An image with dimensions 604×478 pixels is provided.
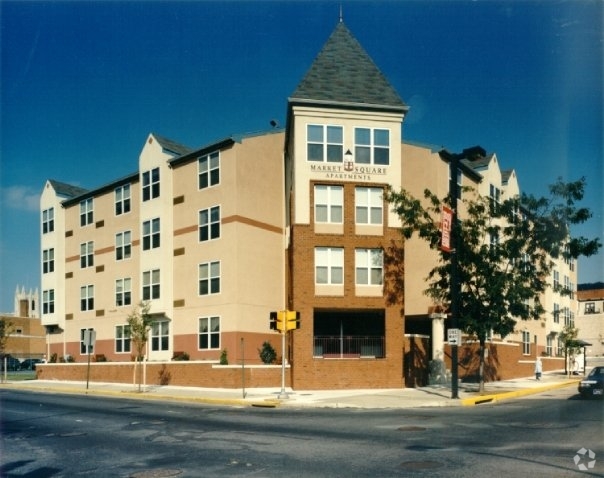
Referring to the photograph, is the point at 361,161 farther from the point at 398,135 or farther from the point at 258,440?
the point at 258,440

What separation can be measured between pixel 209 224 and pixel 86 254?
14265 millimetres

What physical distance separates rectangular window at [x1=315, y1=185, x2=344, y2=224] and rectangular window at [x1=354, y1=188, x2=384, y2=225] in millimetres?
839

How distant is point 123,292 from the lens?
4381 cm

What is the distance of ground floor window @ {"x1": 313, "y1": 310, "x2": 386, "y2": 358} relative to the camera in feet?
106

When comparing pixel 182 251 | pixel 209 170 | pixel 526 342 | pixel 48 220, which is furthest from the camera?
pixel 526 342

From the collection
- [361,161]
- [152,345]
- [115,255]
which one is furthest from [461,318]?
[115,255]

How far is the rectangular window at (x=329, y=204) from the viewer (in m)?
31.9

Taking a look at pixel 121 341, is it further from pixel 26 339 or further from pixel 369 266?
pixel 26 339

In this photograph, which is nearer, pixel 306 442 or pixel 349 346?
pixel 306 442

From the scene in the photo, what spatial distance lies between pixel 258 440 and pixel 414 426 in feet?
14.3

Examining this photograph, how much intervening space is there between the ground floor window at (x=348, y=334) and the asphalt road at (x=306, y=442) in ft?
33.5

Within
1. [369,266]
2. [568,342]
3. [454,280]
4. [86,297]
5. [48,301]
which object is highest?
[369,266]

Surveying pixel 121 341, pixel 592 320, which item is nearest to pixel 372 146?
pixel 121 341

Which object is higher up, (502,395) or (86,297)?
(86,297)
